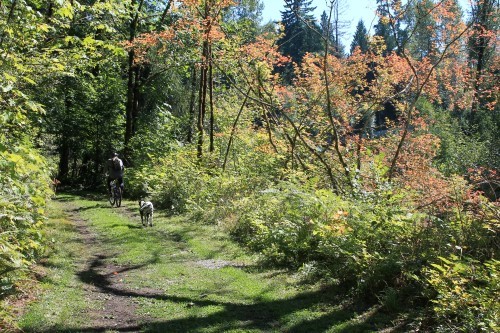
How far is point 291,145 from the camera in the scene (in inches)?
559

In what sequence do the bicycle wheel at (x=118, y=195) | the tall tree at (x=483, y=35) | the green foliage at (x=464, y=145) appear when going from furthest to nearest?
the green foliage at (x=464, y=145) → the bicycle wheel at (x=118, y=195) → the tall tree at (x=483, y=35)

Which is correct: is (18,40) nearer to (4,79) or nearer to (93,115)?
(4,79)

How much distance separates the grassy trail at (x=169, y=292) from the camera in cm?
557

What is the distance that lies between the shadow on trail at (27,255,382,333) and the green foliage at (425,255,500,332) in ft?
3.16

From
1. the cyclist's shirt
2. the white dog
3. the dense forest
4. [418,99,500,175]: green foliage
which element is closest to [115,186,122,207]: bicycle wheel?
the cyclist's shirt

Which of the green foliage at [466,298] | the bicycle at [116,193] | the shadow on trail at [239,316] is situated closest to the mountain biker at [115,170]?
the bicycle at [116,193]

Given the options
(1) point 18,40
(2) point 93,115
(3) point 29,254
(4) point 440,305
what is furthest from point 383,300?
(2) point 93,115

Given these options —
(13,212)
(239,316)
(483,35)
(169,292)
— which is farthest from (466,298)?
(483,35)

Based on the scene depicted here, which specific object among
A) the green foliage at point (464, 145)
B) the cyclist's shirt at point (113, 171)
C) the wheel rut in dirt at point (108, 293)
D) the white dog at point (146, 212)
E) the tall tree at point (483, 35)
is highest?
the tall tree at point (483, 35)

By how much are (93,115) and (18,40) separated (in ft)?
52.2

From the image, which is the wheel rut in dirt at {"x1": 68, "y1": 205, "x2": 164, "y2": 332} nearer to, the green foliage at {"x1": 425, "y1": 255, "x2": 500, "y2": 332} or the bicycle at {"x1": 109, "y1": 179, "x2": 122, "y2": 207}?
the green foliage at {"x1": 425, "y1": 255, "x2": 500, "y2": 332}

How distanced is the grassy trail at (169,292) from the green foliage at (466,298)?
0.76m

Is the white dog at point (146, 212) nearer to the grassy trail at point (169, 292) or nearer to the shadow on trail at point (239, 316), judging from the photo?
the grassy trail at point (169, 292)

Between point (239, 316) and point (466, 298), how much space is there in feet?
9.08
